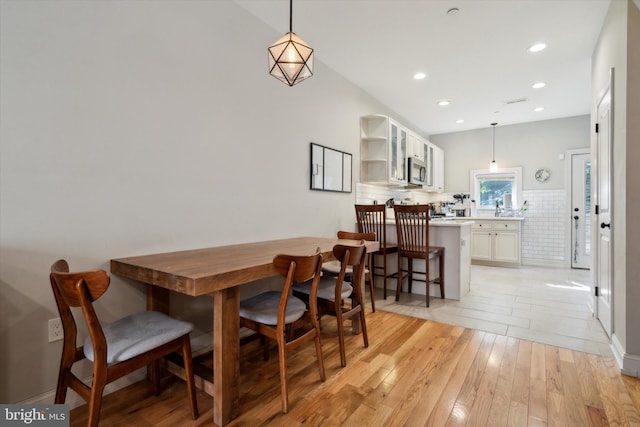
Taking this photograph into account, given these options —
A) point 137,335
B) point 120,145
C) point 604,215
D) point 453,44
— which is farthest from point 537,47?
point 137,335

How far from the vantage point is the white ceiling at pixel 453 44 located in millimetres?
2666

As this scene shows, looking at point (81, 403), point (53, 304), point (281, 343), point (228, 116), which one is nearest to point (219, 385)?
point (281, 343)

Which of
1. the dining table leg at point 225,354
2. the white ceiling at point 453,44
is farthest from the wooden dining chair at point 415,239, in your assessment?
the dining table leg at point 225,354

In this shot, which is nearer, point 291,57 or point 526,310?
point 291,57

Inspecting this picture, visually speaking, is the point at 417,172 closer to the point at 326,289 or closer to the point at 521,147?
the point at 521,147

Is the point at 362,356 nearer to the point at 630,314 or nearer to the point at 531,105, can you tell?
the point at 630,314

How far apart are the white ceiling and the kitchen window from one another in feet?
5.67

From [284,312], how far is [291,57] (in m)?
1.48

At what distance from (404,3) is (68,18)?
2.36 metres

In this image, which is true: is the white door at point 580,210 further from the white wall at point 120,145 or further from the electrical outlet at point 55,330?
the electrical outlet at point 55,330

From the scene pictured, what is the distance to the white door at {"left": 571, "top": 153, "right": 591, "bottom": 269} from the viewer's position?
5.65 m

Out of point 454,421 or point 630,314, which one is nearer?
point 454,421

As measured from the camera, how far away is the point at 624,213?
7.11ft

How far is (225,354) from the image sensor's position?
5.24 ft
